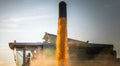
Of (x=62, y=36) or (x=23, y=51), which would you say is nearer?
(x=62, y=36)

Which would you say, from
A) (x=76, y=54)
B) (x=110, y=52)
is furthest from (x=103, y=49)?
(x=76, y=54)

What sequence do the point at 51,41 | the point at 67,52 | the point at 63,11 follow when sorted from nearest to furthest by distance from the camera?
the point at 63,11, the point at 67,52, the point at 51,41

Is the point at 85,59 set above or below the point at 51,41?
below

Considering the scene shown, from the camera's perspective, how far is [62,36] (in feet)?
111

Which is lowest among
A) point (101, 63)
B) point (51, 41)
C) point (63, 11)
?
point (101, 63)

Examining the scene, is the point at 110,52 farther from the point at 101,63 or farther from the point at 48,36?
the point at 48,36

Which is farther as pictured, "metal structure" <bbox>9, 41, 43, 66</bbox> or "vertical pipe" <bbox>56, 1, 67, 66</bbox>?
"metal structure" <bbox>9, 41, 43, 66</bbox>

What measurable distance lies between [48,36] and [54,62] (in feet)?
15.3

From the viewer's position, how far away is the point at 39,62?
38.2 metres

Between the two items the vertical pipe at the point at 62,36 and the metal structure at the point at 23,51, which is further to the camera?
the metal structure at the point at 23,51

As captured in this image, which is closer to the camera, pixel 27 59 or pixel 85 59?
pixel 85 59

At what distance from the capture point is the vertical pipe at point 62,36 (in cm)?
3312

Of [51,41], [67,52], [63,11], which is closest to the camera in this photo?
[63,11]

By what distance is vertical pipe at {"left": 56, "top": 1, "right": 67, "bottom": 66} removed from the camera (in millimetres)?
33125
